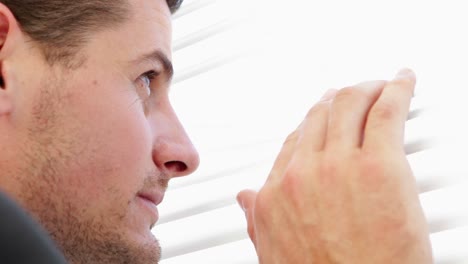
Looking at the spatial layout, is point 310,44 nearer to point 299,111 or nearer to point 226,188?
point 299,111

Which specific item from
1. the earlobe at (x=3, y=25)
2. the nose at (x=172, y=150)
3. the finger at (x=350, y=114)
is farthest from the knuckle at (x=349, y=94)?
the earlobe at (x=3, y=25)

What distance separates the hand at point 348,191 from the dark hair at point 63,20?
428 millimetres

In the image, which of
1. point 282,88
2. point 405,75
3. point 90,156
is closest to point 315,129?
point 405,75

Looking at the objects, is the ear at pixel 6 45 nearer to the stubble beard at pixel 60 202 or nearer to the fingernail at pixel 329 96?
the stubble beard at pixel 60 202

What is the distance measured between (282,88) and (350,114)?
0.35m

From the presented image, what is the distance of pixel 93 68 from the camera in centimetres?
116

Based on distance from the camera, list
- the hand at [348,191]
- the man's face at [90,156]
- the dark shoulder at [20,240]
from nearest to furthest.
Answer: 1. the dark shoulder at [20,240]
2. the hand at [348,191]
3. the man's face at [90,156]

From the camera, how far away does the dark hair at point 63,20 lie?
1156 millimetres

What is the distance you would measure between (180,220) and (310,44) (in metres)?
0.42

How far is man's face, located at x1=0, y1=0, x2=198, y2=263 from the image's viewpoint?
3.72 feet

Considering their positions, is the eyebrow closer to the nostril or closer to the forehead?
the forehead

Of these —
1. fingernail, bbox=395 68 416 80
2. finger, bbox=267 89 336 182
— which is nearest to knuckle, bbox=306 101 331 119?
finger, bbox=267 89 336 182

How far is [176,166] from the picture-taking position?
1.20 m

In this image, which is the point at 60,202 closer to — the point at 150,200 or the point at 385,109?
the point at 150,200
